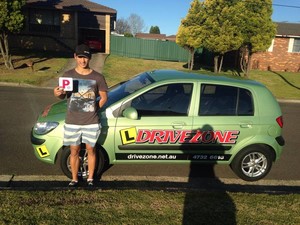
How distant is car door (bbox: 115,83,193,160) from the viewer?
4.82 m

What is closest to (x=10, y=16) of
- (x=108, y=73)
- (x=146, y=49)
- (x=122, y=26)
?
(x=108, y=73)

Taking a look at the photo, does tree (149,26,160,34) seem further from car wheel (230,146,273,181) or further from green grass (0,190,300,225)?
green grass (0,190,300,225)

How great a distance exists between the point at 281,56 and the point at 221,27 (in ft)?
36.4

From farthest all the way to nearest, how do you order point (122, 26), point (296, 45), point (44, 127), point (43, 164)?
point (122, 26) → point (296, 45) → point (43, 164) → point (44, 127)

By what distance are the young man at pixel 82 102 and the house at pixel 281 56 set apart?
24.5 m

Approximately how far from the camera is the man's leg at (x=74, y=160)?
4.41m

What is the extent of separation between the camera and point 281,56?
26.7 metres

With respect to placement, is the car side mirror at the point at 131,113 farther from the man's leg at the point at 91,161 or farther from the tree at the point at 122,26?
the tree at the point at 122,26

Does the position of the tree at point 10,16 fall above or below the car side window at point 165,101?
above

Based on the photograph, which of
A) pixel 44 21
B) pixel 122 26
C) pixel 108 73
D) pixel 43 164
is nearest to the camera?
pixel 43 164

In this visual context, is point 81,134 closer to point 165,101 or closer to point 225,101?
point 165,101

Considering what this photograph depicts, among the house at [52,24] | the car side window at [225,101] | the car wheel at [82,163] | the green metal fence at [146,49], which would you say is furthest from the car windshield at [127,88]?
the green metal fence at [146,49]

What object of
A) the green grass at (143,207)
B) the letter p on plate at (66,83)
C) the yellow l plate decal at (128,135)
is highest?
the letter p on plate at (66,83)

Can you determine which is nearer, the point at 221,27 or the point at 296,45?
the point at 221,27
